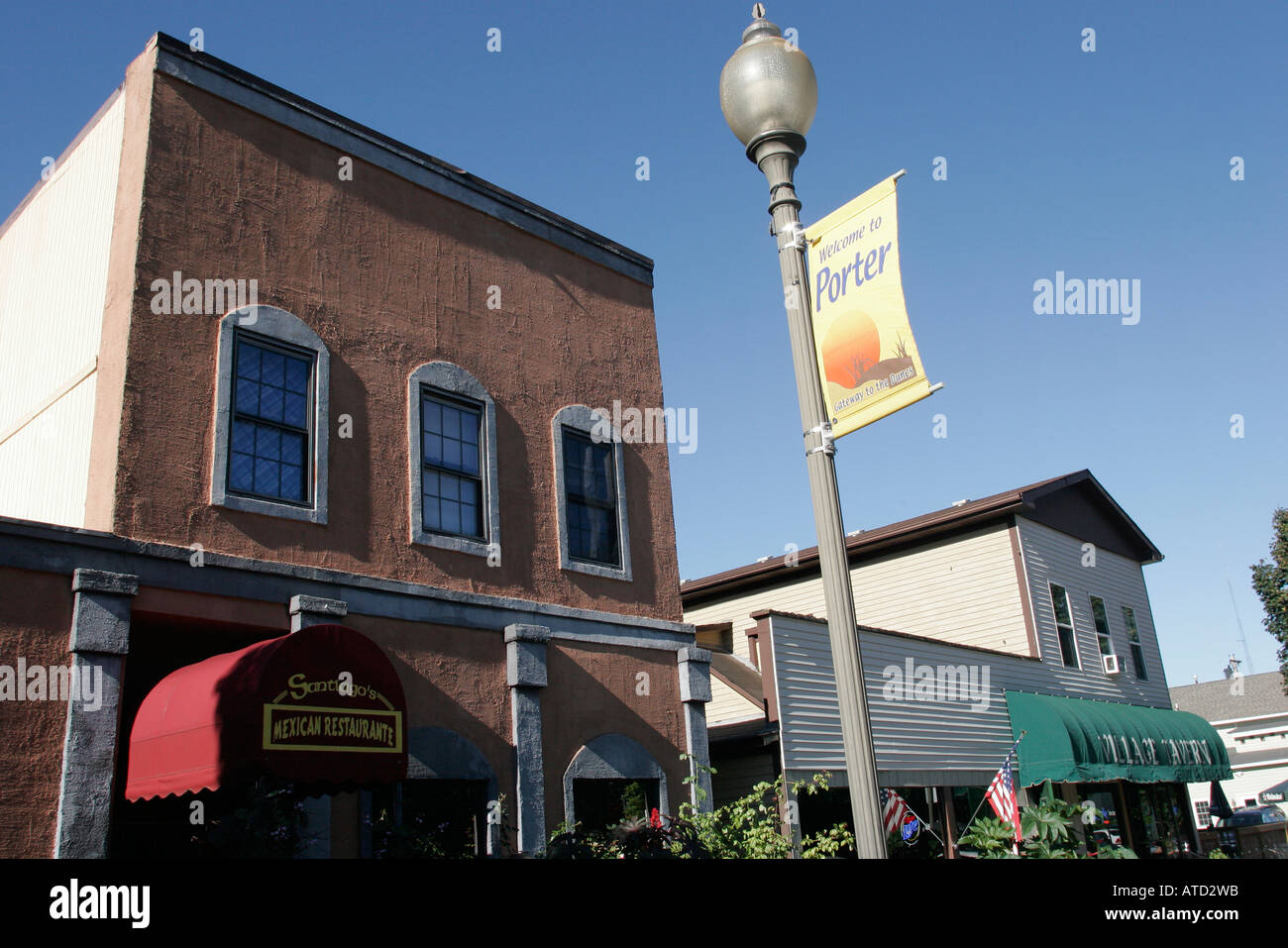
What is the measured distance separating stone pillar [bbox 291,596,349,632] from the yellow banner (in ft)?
16.7

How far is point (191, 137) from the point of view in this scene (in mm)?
9594

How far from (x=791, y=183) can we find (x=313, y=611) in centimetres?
551

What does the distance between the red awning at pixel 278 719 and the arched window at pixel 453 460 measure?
2478 millimetres

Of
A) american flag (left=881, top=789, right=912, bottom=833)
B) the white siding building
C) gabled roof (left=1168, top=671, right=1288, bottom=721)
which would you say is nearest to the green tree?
gabled roof (left=1168, top=671, right=1288, bottom=721)

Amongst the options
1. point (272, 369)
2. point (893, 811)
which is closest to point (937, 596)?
point (893, 811)

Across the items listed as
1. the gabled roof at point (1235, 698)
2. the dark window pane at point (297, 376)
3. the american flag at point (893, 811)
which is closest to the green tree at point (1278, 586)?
the gabled roof at point (1235, 698)

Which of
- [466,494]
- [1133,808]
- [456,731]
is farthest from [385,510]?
[1133,808]

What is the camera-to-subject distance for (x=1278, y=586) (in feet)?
138

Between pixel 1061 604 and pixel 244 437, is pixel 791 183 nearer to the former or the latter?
pixel 244 437

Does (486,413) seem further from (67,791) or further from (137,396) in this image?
(67,791)

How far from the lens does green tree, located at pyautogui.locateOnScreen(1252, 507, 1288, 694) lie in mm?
41656

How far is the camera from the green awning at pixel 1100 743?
1875 centimetres

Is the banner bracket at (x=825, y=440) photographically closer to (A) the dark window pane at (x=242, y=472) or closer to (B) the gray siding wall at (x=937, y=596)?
(A) the dark window pane at (x=242, y=472)

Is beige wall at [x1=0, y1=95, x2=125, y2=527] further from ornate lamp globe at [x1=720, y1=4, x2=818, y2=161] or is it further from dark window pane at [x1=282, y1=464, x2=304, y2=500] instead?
ornate lamp globe at [x1=720, y1=4, x2=818, y2=161]
